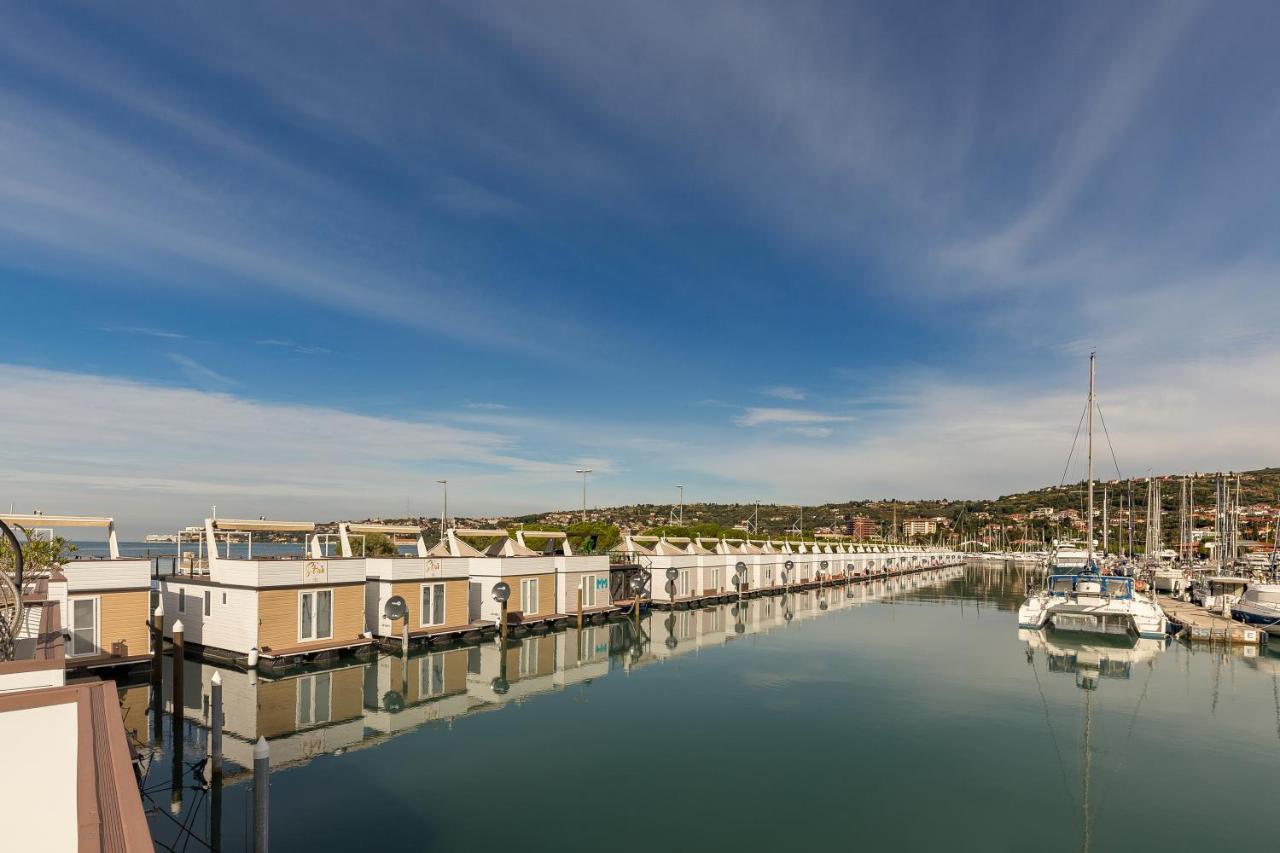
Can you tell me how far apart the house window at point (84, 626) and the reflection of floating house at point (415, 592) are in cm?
893

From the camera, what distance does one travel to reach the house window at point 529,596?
3647cm

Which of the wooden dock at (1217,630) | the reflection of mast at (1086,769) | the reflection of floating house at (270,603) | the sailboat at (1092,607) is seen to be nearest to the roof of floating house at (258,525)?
the reflection of floating house at (270,603)

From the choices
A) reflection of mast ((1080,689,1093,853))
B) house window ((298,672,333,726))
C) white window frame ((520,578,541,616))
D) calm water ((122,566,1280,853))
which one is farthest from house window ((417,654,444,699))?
reflection of mast ((1080,689,1093,853))

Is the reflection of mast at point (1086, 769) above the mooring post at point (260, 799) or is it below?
below

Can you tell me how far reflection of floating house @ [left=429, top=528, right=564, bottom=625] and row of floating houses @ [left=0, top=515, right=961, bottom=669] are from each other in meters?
0.06

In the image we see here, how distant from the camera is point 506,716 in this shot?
2125 cm

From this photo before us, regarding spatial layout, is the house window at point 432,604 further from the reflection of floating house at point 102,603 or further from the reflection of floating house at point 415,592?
the reflection of floating house at point 102,603

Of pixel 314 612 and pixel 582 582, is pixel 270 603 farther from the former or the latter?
pixel 582 582

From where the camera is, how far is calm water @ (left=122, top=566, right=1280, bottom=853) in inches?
539

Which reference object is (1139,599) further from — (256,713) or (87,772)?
(87,772)

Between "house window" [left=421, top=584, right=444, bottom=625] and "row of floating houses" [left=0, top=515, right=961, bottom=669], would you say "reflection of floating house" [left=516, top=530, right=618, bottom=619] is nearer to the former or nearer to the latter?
"row of floating houses" [left=0, top=515, right=961, bottom=669]

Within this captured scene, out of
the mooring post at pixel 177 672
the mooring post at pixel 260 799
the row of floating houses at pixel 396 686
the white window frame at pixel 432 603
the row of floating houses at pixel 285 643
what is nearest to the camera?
the row of floating houses at pixel 285 643

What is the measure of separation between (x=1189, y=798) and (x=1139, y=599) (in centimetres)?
3020

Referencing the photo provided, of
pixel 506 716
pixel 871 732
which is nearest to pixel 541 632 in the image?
pixel 506 716
